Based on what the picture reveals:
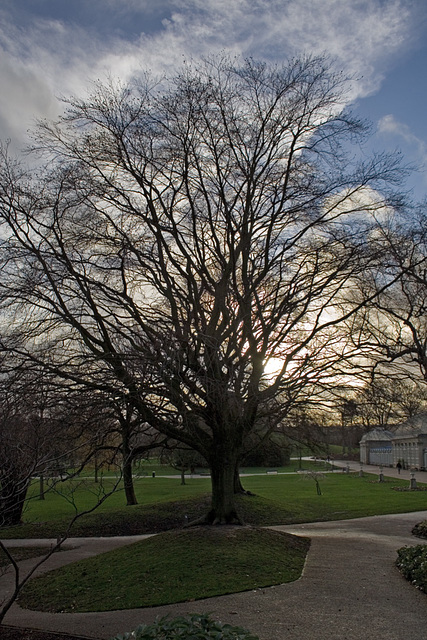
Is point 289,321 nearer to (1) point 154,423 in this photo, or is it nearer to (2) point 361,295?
(2) point 361,295

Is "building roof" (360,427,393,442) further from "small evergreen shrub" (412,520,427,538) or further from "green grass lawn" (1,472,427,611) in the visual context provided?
"small evergreen shrub" (412,520,427,538)

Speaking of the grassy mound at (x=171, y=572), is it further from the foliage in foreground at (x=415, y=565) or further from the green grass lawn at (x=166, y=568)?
the foliage in foreground at (x=415, y=565)

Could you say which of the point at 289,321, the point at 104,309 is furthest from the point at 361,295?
the point at 104,309

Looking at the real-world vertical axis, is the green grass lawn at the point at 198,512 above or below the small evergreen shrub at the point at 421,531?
below

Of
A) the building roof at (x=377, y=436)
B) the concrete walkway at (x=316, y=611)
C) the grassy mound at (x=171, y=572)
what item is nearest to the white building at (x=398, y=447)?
the building roof at (x=377, y=436)

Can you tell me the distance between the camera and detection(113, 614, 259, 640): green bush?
461 centimetres

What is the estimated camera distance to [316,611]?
24.8 ft

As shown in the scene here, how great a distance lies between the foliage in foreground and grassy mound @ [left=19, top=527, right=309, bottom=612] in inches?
72.9

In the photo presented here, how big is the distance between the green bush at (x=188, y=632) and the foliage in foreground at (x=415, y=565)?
16.4ft

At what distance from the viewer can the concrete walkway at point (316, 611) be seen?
22.4 feet

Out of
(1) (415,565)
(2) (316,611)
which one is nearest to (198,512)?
(1) (415,565)

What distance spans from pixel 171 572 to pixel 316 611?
2.99 metres

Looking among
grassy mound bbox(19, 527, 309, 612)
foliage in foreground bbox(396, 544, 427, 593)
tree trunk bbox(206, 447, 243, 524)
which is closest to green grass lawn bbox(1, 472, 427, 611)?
grassy mound bbox(19, 527, 309, 612)

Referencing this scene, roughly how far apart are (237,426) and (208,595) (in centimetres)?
587
